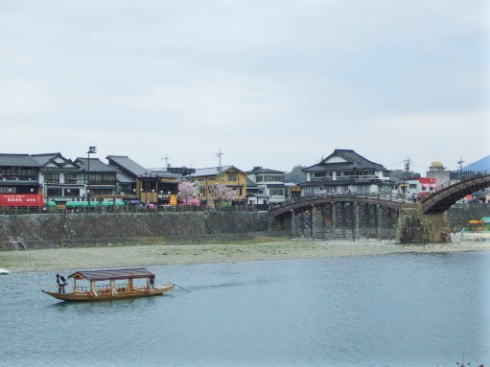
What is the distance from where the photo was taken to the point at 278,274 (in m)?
46.5

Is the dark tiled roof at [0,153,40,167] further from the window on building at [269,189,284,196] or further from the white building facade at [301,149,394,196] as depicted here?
the window on building at [269,189,284,196]

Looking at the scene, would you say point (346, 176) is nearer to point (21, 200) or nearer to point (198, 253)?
point (198, 253)

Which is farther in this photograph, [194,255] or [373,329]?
[194,255]

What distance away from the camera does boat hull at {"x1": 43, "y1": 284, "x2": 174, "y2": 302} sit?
120 ft

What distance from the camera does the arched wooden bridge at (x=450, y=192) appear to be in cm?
6034

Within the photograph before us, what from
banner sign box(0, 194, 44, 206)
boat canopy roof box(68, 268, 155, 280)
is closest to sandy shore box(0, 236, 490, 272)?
boat canopy roof box(68, 268, 155, 280)

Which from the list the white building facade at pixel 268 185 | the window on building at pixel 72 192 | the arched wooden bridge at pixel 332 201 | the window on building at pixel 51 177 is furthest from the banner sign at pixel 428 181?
the window on building at pixel 51 177

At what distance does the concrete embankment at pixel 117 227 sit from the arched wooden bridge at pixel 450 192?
20760 mm

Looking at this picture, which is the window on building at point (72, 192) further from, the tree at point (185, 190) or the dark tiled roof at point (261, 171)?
the dark tiled roof at point (261, 171)

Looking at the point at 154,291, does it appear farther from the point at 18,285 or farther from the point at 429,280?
the point at 429,280

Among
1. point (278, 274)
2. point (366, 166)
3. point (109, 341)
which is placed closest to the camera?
point (109, 341)

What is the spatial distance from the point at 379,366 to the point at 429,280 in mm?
20178

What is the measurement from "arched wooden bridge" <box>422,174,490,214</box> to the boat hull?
107ft

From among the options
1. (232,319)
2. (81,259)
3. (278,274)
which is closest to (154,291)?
(232,319)
